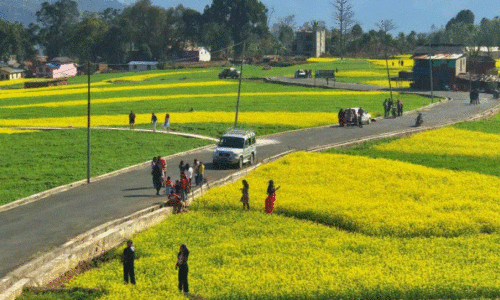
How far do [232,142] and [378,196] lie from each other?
443 inches

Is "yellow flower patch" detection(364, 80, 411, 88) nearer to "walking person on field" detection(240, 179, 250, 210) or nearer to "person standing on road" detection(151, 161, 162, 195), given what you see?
"person standing on road" detection(151, 161, 162, 195)

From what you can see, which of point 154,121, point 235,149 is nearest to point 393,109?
point 154,121

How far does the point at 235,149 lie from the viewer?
45875 mm

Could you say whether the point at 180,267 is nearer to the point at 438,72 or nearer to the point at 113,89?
the point at 113,89

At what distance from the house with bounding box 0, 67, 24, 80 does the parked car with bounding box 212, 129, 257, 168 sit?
5198 inches

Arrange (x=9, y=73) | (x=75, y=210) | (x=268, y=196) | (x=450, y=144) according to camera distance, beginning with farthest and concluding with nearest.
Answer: (x=9, y=73)
(x=450, y=144)
(x=268, y=196)
(x=75, y=210)

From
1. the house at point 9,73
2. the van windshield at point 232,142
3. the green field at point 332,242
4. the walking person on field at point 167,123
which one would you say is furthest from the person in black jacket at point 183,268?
the house at point 9,73

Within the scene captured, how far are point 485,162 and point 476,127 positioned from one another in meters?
19.4

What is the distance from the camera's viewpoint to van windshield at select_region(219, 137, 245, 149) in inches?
1822

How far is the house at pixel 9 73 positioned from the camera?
169500 millimetres

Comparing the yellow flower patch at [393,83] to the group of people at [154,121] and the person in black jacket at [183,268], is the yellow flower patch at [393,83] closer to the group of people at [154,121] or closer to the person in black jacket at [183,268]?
the group of people at [154,121]

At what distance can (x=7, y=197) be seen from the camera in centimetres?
3700

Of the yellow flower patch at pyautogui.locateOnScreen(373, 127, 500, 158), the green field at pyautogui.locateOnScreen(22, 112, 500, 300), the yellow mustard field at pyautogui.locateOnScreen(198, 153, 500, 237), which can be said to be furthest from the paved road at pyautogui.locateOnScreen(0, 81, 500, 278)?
the yellow flower patch at pyautogui.locateOnScreen(373, 127, 500, 158)

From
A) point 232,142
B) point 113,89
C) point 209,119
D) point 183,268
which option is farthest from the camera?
point 113,89
